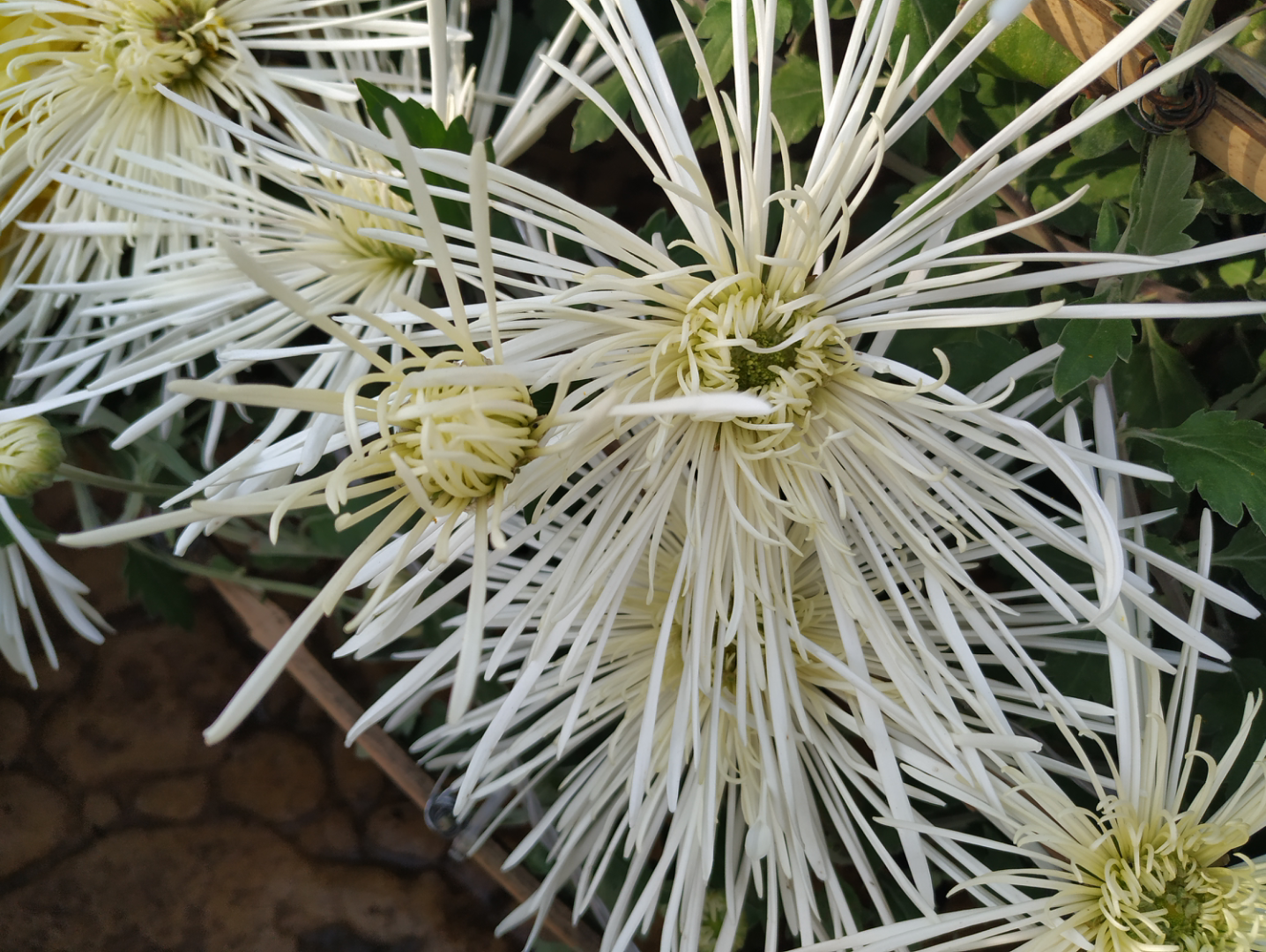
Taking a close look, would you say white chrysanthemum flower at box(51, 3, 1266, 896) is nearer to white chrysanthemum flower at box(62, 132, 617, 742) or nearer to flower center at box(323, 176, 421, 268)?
white chrysanthemum flower at box(62, 132, 617, 742)

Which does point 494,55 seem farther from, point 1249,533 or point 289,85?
point 1249,533

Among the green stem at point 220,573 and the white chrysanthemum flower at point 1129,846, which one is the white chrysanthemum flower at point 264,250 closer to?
the green stem at point 220,573

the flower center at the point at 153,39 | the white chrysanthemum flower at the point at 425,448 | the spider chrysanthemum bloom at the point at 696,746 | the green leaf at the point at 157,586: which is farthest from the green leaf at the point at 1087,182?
the green leaf at the point at 157,586

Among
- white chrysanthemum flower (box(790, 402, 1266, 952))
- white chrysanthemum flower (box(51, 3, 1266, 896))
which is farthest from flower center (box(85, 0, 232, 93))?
white chrysanthemum flower (box(790, 402, 1266, 952))

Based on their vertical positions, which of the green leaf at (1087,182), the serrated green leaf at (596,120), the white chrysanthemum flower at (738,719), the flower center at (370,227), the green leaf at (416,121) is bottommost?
the white chrysanthemum flower at (738,719)

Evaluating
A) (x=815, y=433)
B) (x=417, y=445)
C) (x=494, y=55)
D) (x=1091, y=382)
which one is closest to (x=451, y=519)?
(x=417, y=445)
